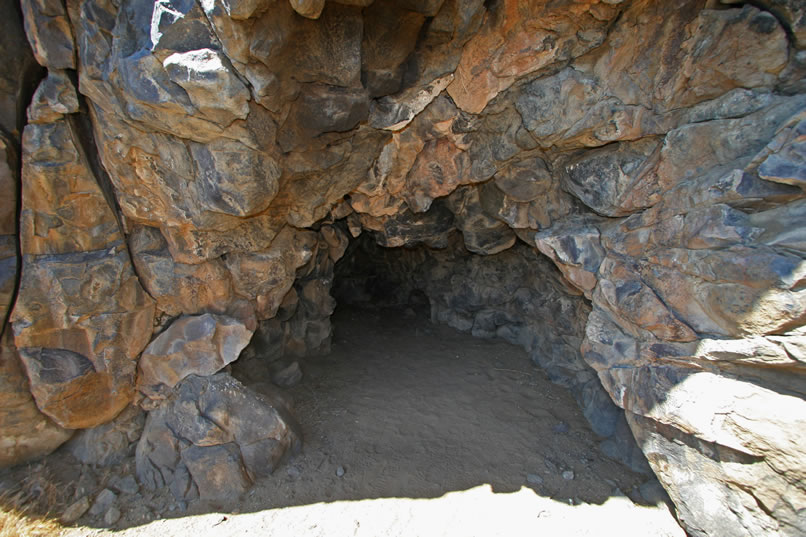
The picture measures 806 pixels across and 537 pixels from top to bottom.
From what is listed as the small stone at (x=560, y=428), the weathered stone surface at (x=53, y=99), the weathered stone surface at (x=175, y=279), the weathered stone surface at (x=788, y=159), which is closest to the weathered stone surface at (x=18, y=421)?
the weathered stone surface at (x=175, y=279)

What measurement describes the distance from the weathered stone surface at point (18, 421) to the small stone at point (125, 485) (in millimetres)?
816

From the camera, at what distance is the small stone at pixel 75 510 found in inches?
154

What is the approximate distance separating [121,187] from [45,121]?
2.54 feet

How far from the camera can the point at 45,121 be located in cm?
370

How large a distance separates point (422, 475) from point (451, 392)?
65.1 inches

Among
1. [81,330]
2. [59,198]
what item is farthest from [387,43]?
[81,330]

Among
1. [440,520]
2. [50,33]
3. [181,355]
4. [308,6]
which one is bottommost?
[440,520]

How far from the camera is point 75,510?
3.96m

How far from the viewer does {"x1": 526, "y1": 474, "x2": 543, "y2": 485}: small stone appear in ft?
14.0

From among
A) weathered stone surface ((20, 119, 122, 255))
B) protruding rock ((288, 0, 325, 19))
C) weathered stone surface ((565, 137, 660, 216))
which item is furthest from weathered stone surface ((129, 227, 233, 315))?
weathered stone surface ((565, 137, 660, 216))

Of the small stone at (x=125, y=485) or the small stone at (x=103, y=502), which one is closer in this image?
the small stone at (x=103, y=502)

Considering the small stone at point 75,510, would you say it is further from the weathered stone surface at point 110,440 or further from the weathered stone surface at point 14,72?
the weathered stone surface at point 14,72

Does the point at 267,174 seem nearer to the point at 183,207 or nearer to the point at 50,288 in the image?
the point at 183,207

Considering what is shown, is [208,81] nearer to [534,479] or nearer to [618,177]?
[618,177]
